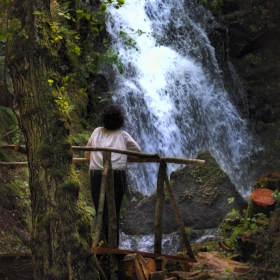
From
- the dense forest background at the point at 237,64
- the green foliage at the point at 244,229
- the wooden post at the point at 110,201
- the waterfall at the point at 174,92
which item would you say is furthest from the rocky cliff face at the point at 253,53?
the wooden post at the point at 110,201

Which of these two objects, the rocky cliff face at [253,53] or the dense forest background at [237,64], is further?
the rocky cliff face at [253,53]

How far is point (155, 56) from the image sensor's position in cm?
1642

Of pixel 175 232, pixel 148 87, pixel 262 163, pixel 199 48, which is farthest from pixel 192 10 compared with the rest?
pixel 175 232

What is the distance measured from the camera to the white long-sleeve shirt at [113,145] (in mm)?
5508

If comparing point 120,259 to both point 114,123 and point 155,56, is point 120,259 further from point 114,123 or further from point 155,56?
point 155,56

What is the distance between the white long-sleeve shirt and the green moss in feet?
16.4

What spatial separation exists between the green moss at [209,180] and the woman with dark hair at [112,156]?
500 cm

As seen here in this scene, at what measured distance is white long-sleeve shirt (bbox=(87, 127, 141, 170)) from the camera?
5508 millimetres

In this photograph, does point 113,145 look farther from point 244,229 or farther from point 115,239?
point 244,229

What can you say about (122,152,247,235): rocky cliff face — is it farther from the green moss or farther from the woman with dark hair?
the woman with dark hair

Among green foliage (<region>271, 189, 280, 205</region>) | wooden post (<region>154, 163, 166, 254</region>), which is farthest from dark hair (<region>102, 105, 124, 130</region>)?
green foliage (<region>271, 189, 280, 205</region>)

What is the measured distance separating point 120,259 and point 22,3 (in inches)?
106

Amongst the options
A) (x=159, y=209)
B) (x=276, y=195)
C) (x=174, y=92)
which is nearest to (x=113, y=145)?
(x=159, y=209)

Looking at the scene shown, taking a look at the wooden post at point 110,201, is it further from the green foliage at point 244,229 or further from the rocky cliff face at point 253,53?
the rocky cliff face at point 253,53
